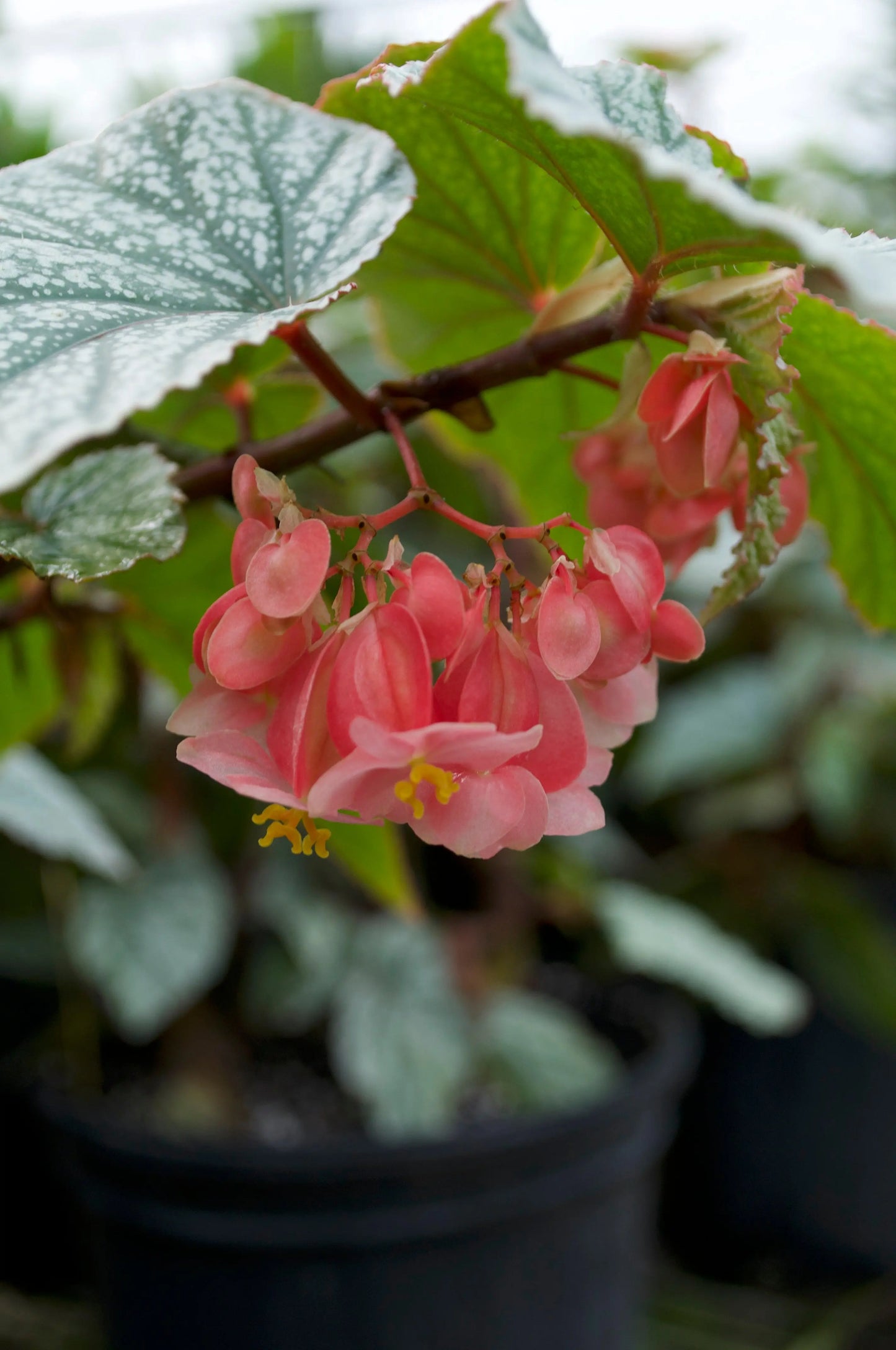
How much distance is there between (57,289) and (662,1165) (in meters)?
1.19

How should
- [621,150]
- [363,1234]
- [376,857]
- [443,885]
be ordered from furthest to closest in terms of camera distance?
1. [443,885]
2. [363,1234]
3. [376,857]
4. [621,150]

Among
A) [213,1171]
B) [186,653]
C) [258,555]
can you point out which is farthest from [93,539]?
[213,1171]

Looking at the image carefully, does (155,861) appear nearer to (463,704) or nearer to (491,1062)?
(491,1062)

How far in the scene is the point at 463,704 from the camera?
23cm

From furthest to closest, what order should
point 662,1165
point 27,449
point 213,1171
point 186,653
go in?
point 662,1165 < point 213,1171 < point 186,653 < point 27,449

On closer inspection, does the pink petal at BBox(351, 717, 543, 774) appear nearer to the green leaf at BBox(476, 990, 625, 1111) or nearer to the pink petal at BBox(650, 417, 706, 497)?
the pink petal at BBox(650, 417, 706, 497)

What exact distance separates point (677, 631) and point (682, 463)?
0.13ft

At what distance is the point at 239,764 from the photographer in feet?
0.76

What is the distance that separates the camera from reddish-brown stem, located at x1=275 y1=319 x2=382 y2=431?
0.26 meters

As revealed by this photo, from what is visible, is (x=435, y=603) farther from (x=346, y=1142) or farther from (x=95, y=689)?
(x=346, y=1142)

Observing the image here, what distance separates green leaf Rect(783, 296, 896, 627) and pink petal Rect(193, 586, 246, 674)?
14 cm

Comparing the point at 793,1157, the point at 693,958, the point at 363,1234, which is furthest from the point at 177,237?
the point at 793,1157

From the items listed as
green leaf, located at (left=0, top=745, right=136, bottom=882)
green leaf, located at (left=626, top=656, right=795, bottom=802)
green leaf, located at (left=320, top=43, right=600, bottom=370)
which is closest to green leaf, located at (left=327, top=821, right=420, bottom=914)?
green leaf, located at (left=0, top=745, right=136, bottom=882)

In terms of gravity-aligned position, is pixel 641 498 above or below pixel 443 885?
above
